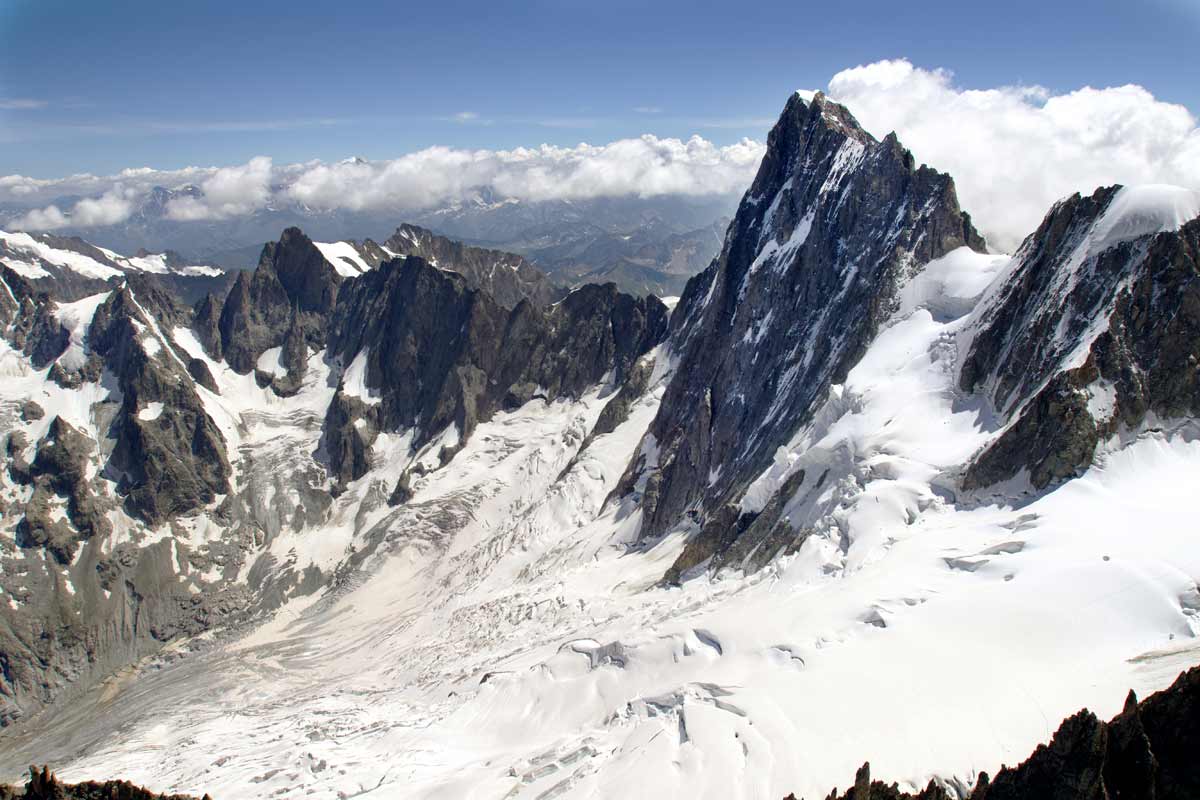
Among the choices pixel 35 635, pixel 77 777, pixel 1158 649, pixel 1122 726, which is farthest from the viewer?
pixel 35 635

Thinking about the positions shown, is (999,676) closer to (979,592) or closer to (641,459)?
(979,592)

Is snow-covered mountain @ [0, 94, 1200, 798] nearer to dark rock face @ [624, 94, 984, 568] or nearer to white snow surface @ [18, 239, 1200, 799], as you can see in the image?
white snow surface @ [18, 239, 1200, 799]

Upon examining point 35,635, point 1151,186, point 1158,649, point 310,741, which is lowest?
point 35,635

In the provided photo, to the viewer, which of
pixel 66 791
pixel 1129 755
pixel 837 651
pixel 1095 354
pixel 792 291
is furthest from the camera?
pixel 792 291

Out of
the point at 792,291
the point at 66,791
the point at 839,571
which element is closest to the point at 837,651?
the point at 839,571

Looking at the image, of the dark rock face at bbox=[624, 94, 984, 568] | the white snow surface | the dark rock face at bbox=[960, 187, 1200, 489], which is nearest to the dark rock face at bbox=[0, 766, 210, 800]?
the white snow surface

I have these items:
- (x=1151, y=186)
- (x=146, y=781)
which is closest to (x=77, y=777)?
(x=146, y=781)

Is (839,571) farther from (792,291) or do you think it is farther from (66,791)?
(792,291)
